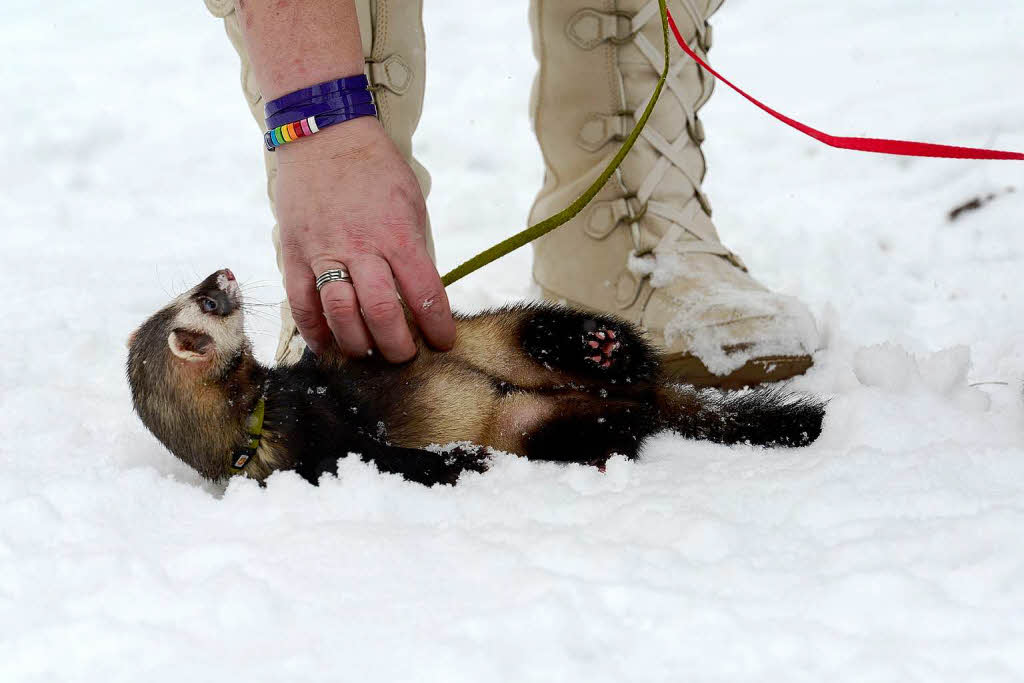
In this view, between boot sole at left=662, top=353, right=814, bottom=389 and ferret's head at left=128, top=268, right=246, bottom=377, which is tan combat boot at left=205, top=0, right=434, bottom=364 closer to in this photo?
ferret's head at left=128, top=268, right=246, bottom=377

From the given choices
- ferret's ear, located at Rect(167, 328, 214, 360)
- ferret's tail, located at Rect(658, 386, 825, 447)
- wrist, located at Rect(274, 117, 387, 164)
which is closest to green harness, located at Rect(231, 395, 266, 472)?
ferret's ear, located at Rect(167, 328, 214, 360)

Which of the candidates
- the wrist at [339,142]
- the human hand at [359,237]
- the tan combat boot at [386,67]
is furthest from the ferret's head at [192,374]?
the tan combat boot at [386,67]

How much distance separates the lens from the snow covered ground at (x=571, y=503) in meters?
0.81

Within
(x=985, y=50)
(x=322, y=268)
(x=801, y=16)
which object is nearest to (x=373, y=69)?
(x=322, y=268)

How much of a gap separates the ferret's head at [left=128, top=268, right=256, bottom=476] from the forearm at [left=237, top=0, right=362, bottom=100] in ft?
1.16

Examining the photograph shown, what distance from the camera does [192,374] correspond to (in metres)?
1.31

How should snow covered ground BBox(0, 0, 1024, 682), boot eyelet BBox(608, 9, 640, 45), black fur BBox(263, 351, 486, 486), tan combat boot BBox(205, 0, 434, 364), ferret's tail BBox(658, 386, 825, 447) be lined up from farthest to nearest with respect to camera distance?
1. boot eyelet BBox(608, 9, 640, 45)
2. tan combat boot BBox(205, 0, 434, 364)
3. ferret's tail BBox(658, 386, 825, 447)
4. black fur BBox(263, 351, 486, 486)
5. snow covered ground BBox(0, 0, 1024, 682)

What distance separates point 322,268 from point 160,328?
0.88 ft

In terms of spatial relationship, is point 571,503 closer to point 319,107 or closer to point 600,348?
point 600,348

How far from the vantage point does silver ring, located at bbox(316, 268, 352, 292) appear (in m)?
1.28

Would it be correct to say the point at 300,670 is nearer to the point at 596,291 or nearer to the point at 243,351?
the point at 243,351

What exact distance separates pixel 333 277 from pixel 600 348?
436mm

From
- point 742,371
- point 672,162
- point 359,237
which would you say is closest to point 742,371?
point 742,371

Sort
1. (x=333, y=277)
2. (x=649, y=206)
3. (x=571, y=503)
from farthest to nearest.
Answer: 1. (x=649, y=206)
2. (x=333, y=277)
3. (x=571, y=503)
